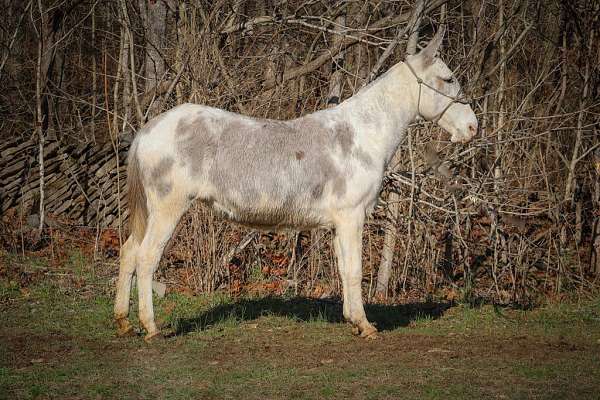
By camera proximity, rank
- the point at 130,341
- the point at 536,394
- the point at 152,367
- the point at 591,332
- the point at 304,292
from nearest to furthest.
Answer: the point at 536,394 < the point at 152,367 < the point at 130,341 < the point at 591,332 < the point at 304,292

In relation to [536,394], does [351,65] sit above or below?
above

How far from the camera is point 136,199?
22.1 feet

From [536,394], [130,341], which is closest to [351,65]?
[130,341]

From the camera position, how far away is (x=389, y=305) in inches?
350

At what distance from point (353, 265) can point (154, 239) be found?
175 centimetres

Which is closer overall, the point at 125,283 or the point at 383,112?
the point at 125,283

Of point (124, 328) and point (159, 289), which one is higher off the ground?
point (159, 289)

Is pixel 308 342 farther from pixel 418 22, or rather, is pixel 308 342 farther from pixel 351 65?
pixel 351 65

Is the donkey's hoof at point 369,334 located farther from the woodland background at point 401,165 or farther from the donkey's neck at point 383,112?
the woodland background at point 401,165

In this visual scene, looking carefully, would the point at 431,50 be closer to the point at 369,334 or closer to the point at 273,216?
the point at 273,216

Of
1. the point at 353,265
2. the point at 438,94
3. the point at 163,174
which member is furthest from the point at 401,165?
the point at 163,174

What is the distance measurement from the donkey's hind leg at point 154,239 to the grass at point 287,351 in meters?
0.51

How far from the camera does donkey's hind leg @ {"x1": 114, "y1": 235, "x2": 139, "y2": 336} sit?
6789 millimetres

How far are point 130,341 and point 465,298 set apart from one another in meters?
4.14
